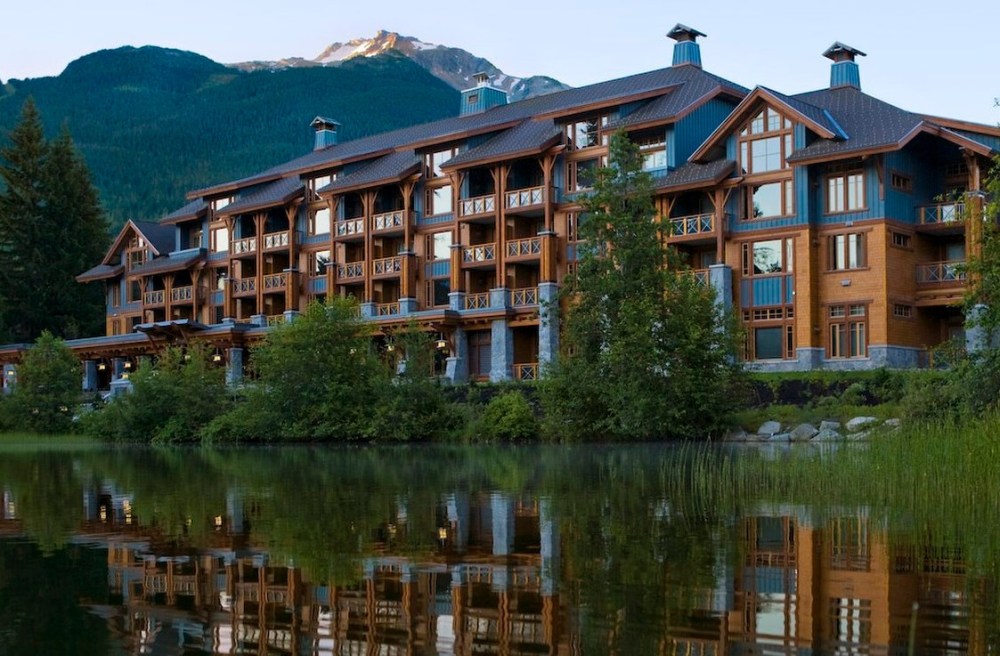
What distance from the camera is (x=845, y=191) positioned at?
153 feet

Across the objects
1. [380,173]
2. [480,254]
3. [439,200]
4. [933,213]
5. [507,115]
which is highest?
[507,115]

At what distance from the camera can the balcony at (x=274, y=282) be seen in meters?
64.0

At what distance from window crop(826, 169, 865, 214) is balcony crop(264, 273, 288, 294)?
28584 millimetres

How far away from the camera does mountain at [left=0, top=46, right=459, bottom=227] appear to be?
494 feet

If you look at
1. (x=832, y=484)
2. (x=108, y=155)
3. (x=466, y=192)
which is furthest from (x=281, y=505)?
(x=108, y=155)

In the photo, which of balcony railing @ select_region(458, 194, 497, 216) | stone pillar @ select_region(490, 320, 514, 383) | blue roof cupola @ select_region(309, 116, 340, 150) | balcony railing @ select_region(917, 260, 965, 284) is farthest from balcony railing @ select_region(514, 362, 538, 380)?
blue roof cupola @ select_region(309, 116, 340, 150)

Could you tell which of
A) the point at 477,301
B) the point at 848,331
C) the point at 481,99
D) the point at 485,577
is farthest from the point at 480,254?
the point at 485,577

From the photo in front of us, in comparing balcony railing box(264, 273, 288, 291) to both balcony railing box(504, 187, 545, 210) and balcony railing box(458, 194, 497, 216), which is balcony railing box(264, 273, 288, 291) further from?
balcony railing box(504, 187, 545, 210)

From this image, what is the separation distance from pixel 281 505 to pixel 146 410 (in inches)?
1316

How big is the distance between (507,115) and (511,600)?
173ft

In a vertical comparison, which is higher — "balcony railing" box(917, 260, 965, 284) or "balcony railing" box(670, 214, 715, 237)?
"balcony railing" box(670, 214, 715, 237)

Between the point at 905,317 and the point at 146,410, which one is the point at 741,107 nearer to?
the point at 905,317

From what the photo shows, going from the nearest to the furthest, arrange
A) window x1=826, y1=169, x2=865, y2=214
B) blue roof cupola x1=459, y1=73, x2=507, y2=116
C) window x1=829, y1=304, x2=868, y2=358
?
window x1=829, y1=304, x2=868, y2=358
window x1=826, y1=169, x2=865, y2=214
blue roof cupola x1=459, y1=73, x2=507, y2=116

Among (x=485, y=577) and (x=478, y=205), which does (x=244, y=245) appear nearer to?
(x=478, y=205)
